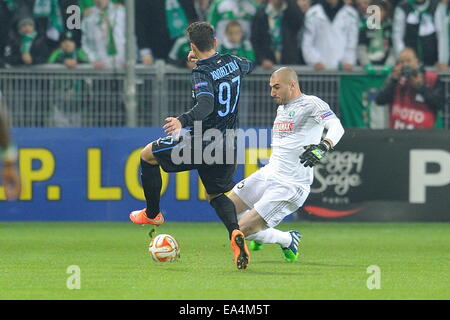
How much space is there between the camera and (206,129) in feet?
36.6

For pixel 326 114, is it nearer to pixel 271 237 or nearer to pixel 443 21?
pixel 271 237

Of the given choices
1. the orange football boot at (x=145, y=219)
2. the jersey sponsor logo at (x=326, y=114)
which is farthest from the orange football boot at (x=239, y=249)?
the jersey sponsor logo at (x=326, y=114)

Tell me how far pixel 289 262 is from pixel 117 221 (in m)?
5.82

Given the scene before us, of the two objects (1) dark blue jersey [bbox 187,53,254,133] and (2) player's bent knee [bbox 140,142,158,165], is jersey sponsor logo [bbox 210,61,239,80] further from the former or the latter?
(2) player's bent knee [bbox 140,142,158,165]

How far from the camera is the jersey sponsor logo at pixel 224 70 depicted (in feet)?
36.2

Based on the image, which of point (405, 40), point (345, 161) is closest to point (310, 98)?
point (345, 161)

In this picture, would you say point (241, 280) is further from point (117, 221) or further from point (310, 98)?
point (117, 221)

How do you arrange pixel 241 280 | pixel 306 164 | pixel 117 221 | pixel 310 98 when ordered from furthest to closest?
pixel 117 221 < pixel 310 98 < pixel 306 164 < pixel 241 280

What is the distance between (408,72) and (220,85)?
6905 mm

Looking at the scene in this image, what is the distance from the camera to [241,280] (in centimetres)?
1016

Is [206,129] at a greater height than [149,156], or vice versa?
[206,129]

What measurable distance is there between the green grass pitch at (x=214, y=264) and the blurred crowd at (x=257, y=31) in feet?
8.66

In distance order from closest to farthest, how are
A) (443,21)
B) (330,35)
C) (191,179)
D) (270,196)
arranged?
(270,196)
(191,179)
(330,35)
(443,21)

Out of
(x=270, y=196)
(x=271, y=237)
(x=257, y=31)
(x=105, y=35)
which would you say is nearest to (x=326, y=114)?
(x=270, y=196)
